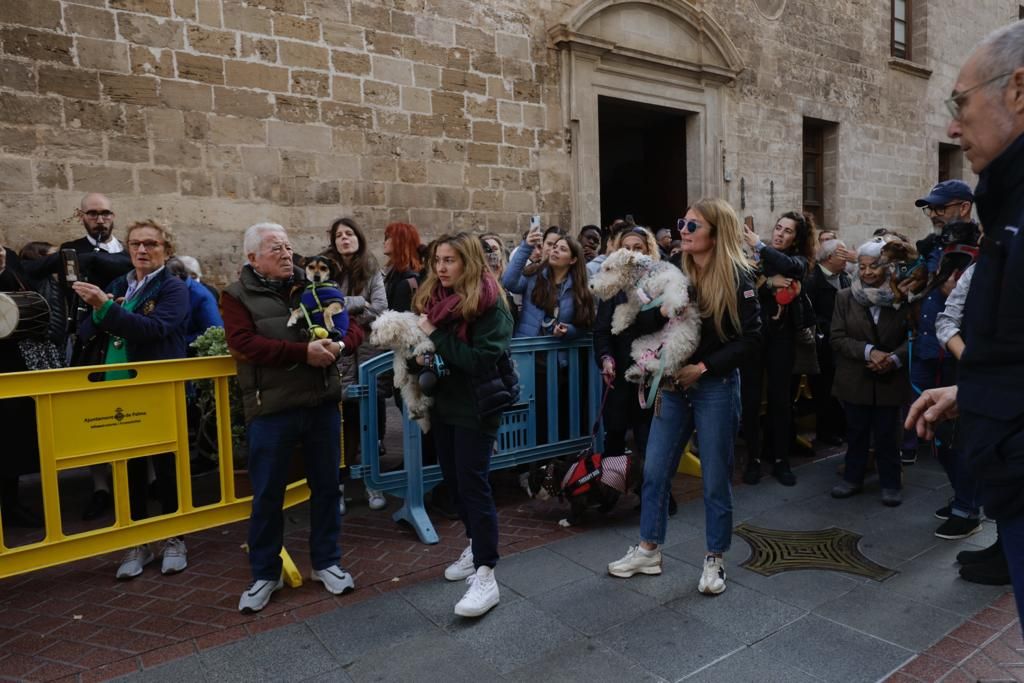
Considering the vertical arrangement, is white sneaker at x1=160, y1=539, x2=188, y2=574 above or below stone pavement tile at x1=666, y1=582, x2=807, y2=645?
above

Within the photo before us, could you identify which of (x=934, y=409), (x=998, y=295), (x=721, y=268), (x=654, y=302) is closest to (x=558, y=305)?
(x=654, y=302)

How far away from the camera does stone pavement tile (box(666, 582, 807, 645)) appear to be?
3.29m

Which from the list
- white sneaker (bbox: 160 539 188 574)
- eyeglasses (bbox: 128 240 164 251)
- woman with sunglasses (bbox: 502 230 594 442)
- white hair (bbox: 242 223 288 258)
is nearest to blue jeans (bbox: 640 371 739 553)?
woman with sunglasses (bbox: 502 230 594 442)

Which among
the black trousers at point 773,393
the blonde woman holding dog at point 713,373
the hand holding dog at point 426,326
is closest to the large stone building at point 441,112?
the black trousers at point 773,393

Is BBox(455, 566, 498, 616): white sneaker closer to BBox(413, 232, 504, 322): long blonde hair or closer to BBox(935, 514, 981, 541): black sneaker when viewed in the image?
BBox(413, 232, 504, 322): long blonde hair

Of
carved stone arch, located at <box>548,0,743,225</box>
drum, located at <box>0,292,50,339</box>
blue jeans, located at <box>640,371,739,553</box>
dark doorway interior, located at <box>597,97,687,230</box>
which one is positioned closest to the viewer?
blue jeans, located at <box>640,371,739,553</box>

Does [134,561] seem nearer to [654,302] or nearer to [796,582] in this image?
[654,302]

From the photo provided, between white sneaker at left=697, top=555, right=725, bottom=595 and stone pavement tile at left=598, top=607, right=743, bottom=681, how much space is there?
27cm

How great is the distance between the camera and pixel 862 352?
204 inches

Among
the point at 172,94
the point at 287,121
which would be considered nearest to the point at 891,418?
the point at 287,121

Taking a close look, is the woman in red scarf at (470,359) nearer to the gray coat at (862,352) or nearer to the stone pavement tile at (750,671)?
the stone pavement tile at (750,671)

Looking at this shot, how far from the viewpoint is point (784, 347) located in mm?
5805

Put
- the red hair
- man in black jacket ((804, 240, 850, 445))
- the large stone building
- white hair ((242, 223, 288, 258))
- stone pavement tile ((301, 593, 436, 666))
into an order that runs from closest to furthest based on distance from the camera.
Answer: stone pavement tile ((301, 593, 436, 666)) → white hair ((242, 223, 288, 258)) → the red hair → man in black jacket ((804, 240, 850, 445)) → the large stone building

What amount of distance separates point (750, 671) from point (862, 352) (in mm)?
3089
